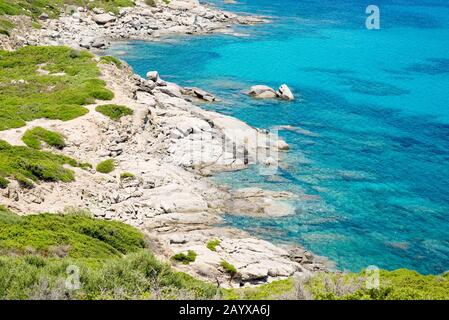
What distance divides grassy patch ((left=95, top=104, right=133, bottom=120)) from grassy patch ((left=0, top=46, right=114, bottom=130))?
1.34 metres

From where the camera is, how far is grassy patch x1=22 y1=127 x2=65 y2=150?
105 ft

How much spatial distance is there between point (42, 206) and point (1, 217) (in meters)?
4.70

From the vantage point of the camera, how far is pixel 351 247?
29641mm

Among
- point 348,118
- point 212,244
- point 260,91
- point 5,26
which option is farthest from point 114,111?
point 5,26

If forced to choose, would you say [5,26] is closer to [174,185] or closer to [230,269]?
[174,185]

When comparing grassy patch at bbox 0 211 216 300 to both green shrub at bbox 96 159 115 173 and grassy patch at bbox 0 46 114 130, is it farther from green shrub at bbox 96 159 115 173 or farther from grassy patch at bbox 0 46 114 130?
grassy patch at bbox 0 46 114 130

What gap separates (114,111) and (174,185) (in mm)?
10145

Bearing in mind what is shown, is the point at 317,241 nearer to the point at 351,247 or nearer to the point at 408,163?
the point at 351,247

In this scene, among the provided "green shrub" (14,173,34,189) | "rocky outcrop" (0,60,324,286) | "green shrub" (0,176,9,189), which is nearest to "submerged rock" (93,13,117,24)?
"rocky outcrop" (0,60,324,286)

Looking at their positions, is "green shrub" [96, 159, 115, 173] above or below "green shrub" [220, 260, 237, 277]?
above

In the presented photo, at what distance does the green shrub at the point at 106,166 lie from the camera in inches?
1287

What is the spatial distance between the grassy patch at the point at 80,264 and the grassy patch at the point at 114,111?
1552cm

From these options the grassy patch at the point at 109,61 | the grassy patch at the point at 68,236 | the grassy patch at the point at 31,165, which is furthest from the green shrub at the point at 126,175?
the grassy patch at the point at 109,61

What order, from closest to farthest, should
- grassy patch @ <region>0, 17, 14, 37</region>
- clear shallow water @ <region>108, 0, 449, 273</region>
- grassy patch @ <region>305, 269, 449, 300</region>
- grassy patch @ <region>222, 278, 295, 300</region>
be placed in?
grassy patch @ <region>305, 269, 449, 300</region> → grassy patch @ <region>222, 278, 295, 300</region> → clear shallow water @ <region>108, 0, 449, 273</region> → grassy patch @ <region>0, 17, 14, 37</region>
